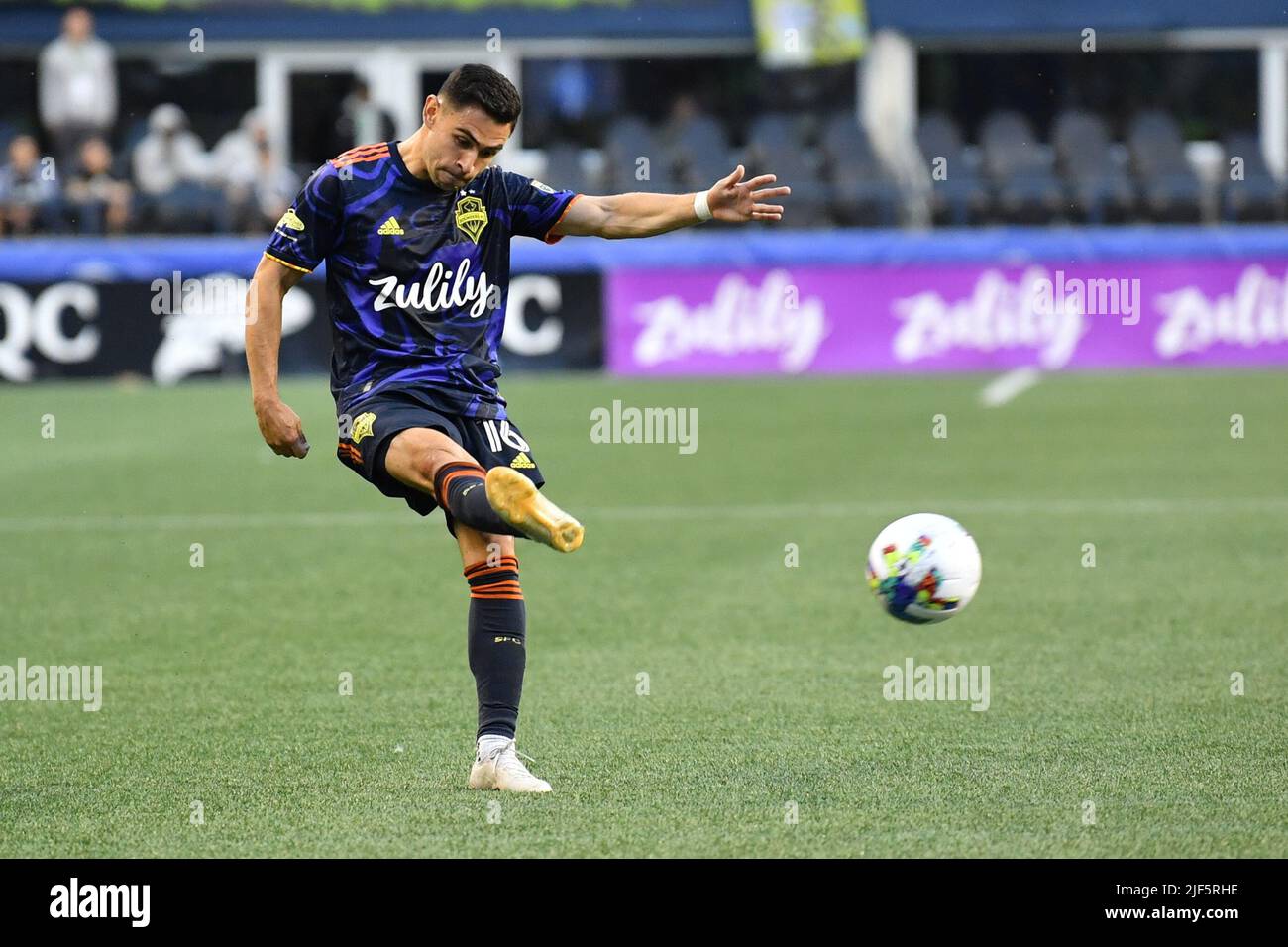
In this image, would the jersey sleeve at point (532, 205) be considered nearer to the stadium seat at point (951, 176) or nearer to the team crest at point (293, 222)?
the team crest at point (293, 222)

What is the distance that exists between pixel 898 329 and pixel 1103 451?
6408 millimetres

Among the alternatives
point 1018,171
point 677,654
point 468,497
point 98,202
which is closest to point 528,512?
point 468,497

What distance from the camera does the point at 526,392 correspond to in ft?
62.3

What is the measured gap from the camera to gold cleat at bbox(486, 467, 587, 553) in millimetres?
5133

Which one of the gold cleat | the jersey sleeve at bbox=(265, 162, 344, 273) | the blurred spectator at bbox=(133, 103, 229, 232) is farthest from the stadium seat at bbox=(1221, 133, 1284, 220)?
the gold cleat

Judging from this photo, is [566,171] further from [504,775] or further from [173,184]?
[504,775]

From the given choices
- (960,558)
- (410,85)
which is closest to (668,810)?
(960,558)

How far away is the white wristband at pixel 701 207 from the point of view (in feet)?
20.1

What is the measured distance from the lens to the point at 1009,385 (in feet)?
63.7

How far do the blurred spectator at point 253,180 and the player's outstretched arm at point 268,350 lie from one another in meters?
16.0

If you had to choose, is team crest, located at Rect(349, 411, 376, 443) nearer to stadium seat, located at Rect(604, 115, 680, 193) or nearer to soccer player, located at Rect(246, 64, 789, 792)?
soccer player, located at Rect(246, 64, 789, 792)

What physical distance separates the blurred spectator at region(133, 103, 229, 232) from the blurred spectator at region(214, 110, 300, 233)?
18cm

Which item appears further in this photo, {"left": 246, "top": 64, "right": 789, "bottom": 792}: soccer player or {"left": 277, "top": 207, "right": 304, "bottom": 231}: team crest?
{"left": 277, "top": 207, "right": 304, "bottom": 231}: team crest
